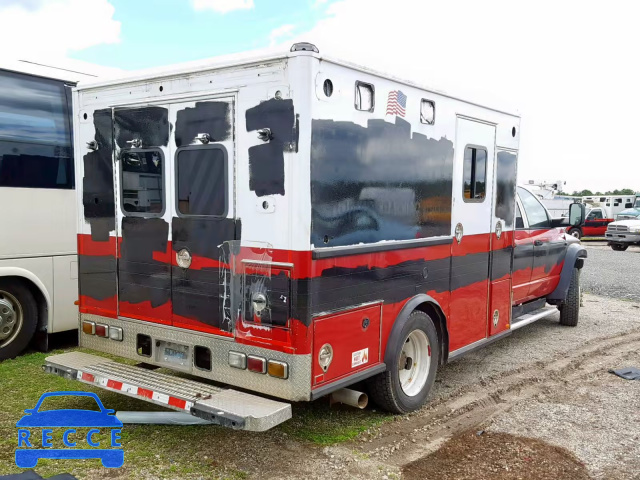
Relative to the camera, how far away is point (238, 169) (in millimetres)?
4016

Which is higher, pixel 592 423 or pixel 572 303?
pixel 572 303

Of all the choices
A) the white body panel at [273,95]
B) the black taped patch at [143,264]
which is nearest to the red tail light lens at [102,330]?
the black taped patch at [143,264]

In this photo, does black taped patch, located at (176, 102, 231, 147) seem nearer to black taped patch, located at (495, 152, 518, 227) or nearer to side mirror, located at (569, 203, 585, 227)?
black taped patch, located at (495, 152, 518, 227)

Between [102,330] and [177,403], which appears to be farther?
[102,330]

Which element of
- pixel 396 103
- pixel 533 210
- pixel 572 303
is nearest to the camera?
pixel 396 103

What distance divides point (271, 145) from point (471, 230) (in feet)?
8.24

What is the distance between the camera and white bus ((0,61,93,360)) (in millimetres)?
6164

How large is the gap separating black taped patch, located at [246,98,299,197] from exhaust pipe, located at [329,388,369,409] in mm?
1644

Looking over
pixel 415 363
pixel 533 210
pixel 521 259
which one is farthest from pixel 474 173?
pixel 533 210

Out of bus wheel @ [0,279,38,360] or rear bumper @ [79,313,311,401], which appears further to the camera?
bus wheel @ [0,279,38,360]

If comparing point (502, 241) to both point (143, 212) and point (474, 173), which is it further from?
point (143, 212)

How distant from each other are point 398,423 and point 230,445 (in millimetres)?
1353

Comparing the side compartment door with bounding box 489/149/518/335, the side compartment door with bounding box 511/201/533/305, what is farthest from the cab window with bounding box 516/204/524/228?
the side compartment door with bounding box 489/149/518/335

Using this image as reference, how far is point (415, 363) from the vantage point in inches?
A: 199
